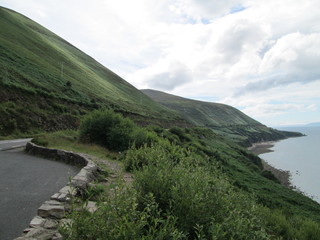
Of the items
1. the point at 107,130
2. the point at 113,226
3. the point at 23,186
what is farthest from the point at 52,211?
the point at 107,130

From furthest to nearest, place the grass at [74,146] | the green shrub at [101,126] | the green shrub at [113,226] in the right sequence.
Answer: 1. the green shrub at [101,126]
2. the grass at [74,146]
3. the green shrub at [113,226]

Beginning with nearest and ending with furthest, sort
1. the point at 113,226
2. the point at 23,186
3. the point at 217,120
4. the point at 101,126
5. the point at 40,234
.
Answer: the point at 113,226 → the point at 40,234 → the point at 23,186 → the point at 101,126 → the point at 217,120

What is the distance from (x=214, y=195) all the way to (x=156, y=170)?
1419 mm

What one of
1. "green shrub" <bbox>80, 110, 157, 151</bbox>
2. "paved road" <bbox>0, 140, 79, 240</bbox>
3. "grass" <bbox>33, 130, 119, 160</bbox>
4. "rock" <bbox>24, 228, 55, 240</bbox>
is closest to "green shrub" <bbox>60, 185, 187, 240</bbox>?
"rock" <bbox>24, 228, 55, 240</bbox>

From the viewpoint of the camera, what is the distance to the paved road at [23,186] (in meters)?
5.22

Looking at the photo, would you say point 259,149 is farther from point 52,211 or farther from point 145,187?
point 52,211

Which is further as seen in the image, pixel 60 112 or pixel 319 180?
pixel 319 180

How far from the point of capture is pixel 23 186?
7.56m

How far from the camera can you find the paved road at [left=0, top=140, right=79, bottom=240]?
5219 mm

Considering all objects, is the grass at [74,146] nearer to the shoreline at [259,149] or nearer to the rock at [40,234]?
the rock at [40,234]

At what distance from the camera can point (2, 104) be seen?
24.1 metres

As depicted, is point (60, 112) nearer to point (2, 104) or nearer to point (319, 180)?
point (2, 104)

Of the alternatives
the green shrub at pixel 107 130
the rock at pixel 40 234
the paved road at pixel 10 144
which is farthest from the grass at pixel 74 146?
the rock at pixel 40 234

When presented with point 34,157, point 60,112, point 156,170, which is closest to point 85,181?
point 156,170
